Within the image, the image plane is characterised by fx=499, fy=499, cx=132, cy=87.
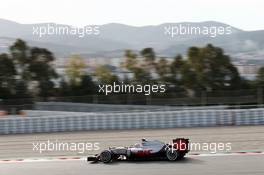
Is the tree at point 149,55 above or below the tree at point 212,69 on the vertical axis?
above

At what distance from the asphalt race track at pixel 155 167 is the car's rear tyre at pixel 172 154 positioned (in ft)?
0.48

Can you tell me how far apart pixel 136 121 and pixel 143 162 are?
308 inches

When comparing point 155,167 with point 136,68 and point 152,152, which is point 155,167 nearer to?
point 152,152

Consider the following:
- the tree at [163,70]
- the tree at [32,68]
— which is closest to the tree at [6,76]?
the tree at [32,68]

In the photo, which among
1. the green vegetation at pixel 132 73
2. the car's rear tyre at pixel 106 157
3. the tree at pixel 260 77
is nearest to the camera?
the car's rear tyre at pixel 106 157

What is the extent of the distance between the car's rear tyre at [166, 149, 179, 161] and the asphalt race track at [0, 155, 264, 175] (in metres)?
0.15

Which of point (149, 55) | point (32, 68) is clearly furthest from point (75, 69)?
point (149, 55)

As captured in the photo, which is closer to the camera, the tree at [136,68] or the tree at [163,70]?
the tree at [136,68]

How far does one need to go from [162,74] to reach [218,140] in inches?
1007

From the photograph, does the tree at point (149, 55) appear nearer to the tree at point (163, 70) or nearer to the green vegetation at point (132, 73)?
the green vegetation at point (132, 73)

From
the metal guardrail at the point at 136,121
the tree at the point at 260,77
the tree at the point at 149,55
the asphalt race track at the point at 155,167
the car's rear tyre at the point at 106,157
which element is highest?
the tree at the point at 149,55

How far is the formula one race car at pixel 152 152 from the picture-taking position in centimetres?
1101

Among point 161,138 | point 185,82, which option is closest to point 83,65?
point 185,82

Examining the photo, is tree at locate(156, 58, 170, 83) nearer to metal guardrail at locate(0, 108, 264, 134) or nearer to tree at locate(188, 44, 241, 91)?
tree at locate(188, 44, 241, 91)
